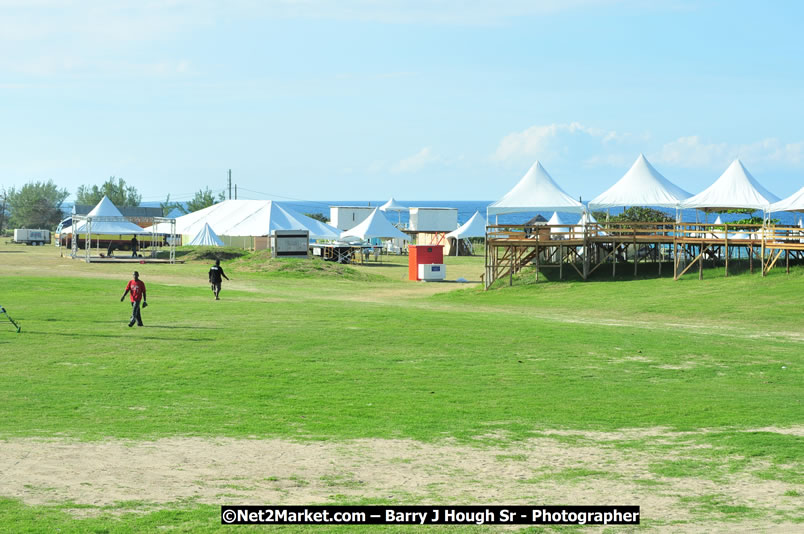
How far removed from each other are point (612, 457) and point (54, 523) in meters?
7.39

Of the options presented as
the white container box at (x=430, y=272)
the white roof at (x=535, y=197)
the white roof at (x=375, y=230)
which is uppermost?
the white roof at (x=535, y=197)

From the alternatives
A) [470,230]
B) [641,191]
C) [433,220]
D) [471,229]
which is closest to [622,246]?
[641,191]

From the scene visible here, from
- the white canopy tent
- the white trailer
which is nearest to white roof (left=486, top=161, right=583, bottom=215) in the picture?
the white canopy tent

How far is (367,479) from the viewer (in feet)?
37.0

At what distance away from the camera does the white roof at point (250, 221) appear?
77312 millimetres

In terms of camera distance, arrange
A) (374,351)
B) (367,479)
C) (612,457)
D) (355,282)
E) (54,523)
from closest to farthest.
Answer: (54,523)
(367,479)
(612,457)
(374,351)
(355,282)

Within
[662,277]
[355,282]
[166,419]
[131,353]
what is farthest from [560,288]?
[166,419]

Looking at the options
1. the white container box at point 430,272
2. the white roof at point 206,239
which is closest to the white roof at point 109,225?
the white roof at point 206,239

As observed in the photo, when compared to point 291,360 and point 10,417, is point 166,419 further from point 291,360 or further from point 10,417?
point 291,360

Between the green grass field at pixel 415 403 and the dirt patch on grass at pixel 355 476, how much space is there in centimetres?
5

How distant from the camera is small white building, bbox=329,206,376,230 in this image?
9775 centimetres

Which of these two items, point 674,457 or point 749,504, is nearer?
point 749,504

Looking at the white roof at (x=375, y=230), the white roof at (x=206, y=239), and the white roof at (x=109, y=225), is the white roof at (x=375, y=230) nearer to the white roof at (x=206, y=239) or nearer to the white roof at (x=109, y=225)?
the white roof at (x=206, y=239)

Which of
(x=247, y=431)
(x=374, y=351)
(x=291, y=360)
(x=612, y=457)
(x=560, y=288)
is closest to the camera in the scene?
(x=612, y=457)
